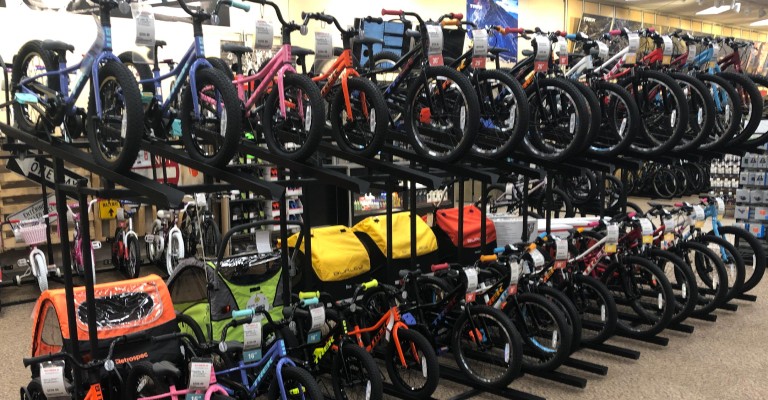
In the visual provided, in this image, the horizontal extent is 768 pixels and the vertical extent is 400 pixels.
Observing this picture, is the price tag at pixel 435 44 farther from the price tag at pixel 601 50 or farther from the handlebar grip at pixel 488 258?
the price tag at pixel 601 50

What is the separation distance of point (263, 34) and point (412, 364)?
6.47ft

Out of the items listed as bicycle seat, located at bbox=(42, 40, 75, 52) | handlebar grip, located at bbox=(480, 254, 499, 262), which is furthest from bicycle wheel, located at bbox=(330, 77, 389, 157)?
bicycle seat, located at bbox=(42, 40, 75, 52)

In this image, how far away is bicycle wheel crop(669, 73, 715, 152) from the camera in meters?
4.17

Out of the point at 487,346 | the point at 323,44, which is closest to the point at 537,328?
the point at 487,346

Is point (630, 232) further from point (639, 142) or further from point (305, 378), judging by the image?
point (305, 378)

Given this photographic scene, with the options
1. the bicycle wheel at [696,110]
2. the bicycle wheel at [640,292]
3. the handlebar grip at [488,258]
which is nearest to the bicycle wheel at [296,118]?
the handlebar grip at [488,258]

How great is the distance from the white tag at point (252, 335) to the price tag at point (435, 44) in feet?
5.94

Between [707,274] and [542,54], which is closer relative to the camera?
[542,54]

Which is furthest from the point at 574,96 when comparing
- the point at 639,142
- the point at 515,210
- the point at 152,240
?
the point at 152,240

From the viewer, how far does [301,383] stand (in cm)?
266

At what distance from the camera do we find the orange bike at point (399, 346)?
3.16 meters

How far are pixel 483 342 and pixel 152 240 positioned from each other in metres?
4.07

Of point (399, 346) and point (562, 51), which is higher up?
point (562, 51)

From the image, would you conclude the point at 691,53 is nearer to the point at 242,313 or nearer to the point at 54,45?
the point at 242,313
